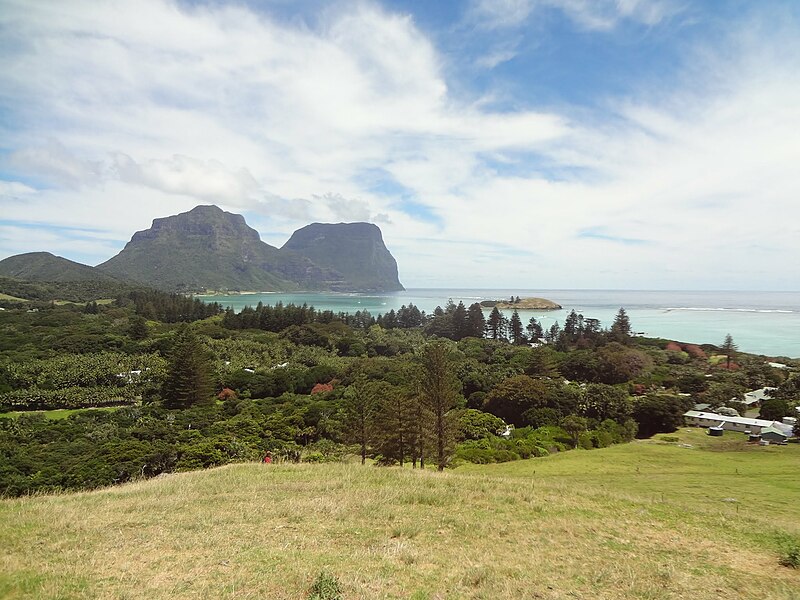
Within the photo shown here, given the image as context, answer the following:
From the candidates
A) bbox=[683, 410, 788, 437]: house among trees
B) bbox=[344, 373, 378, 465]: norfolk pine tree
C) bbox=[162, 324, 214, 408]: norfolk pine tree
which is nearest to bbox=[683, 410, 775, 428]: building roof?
bbox=[683, 410, 788, 437]: house among trees

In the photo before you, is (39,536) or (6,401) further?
(6,401)

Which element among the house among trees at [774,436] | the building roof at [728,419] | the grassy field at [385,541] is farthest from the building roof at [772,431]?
the grassy field at [385,541]

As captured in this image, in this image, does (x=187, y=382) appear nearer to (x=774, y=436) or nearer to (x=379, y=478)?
(x=379, y=478)

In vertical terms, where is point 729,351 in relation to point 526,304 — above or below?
below

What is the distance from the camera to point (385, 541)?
818cm

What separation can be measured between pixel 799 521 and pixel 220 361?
6994 cm

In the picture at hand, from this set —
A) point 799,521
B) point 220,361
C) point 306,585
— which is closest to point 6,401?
point 220,361

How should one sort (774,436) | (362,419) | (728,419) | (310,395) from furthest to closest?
1. (310,395)
2. (728,419)
3. (774,436)
4. (362,419)

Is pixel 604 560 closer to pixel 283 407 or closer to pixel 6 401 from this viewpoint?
pixel 283 407

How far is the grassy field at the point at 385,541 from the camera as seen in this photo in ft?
20.5

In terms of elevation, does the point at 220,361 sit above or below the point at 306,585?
below

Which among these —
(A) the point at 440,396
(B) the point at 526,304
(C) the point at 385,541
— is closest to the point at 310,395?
(A) the point at 440,396

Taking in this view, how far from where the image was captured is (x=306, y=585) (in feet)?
20.0

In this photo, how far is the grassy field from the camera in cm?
624
